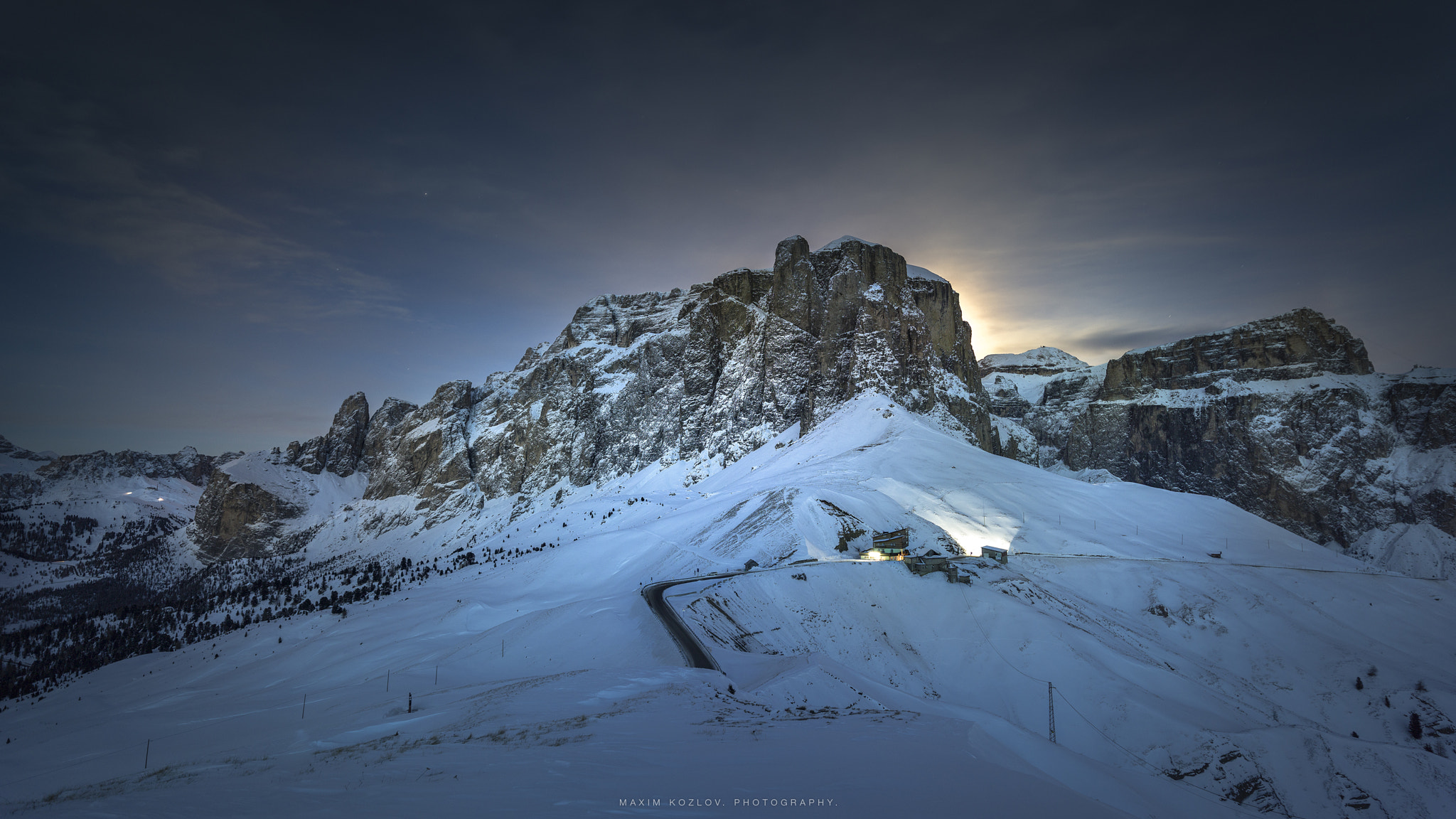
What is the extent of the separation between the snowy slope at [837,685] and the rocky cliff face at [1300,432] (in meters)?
103

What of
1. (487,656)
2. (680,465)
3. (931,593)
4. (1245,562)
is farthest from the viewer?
(680,465)

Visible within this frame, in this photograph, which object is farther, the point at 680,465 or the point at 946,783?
the point at 680,465

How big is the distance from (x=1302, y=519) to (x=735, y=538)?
567 feet

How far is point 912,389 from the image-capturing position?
136m

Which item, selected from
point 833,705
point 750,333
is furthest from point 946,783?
point 750,333

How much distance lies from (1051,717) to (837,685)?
1734 centimetres

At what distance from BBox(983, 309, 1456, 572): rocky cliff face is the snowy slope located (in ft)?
338

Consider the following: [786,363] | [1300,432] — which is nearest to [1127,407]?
[1300,432]

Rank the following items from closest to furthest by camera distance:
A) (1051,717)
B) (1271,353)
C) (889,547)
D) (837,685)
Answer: (837,685) < (1051,717) < (889,547) < (1271,353)

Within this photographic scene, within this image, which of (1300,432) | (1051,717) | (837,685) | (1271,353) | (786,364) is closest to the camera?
(837,685)

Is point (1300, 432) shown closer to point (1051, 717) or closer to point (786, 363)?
point (786, 363)

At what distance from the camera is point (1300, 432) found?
158 metres

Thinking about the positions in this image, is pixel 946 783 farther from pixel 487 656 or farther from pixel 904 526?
pixel 904 526

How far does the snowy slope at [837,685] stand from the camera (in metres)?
15.6
